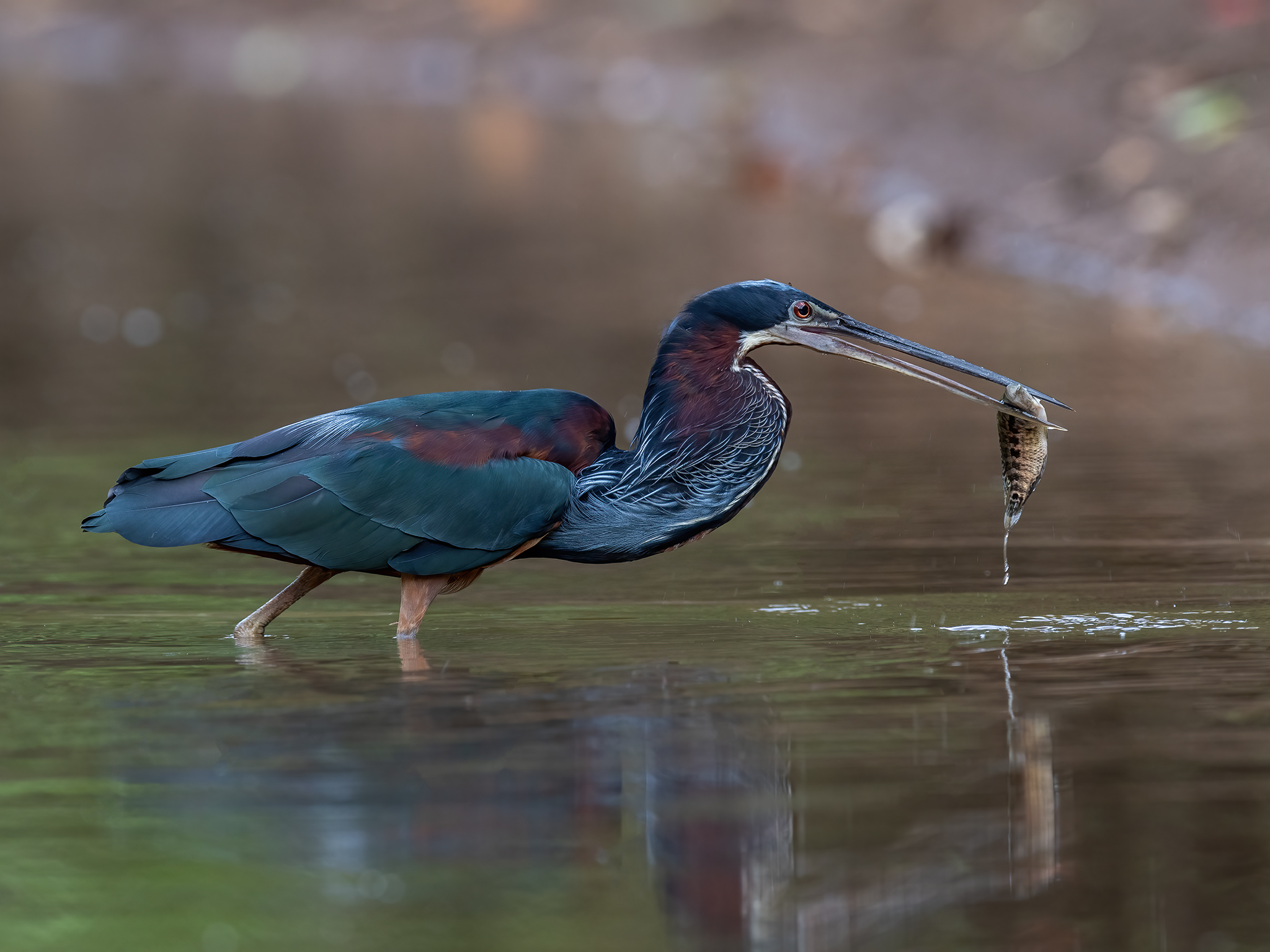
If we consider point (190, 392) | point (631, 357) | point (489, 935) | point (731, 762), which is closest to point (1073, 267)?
point (631, 357)

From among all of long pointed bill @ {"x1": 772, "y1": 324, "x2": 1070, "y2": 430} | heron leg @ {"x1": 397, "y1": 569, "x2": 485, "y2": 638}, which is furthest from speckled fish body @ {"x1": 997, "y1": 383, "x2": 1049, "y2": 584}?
heron leg @ {"x1": 397, "y1": 569, "x2": 485, "y2": 638}

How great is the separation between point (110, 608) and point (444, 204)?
707 inches

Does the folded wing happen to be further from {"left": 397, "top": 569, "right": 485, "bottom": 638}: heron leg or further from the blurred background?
the blurred background

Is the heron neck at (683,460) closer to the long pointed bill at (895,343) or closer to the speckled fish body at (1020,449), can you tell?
the long pointed bill at (895,343)

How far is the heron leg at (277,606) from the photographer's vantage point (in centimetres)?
766

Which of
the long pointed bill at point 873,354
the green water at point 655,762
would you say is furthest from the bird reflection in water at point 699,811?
the long pointed bill at point 873,354

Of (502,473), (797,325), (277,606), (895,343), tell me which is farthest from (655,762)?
(895,343)

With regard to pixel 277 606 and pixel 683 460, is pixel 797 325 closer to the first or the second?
pixel 683 460

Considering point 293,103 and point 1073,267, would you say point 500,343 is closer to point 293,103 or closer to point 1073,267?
point 1073,267

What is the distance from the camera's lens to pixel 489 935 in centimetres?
438

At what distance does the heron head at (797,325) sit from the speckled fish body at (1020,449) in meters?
0.09

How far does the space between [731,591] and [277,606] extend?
76.3 inches

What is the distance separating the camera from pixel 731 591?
28.0 ft

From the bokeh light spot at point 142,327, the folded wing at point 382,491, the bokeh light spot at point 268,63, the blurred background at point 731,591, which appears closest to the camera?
the blurred background at point 731,591
